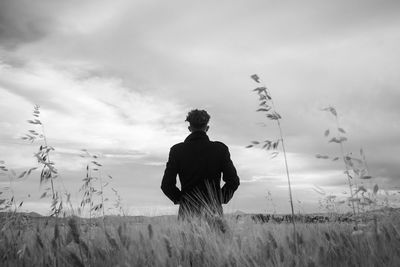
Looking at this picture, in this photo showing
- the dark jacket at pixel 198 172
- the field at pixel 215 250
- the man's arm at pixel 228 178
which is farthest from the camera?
the man's arm at pixel 228 178

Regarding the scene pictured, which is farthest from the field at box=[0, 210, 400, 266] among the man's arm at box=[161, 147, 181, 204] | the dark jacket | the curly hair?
the curly hair

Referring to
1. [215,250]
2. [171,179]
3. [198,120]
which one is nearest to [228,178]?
[171,179]

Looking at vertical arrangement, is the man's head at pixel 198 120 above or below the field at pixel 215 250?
above

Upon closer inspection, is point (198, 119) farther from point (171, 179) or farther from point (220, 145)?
point (171, 179)

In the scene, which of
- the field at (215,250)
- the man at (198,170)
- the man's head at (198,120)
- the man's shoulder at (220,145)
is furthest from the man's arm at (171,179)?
the field at (215,250)

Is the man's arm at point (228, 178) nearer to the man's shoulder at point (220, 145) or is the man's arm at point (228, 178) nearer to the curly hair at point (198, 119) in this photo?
the man's shoulder at point (220, 145)

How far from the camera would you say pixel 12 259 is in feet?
10.7

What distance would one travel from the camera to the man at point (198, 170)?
18.6ft

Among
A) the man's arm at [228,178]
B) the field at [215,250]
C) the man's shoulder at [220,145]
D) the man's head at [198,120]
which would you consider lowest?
the field at [215,250]

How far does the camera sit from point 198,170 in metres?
5.65

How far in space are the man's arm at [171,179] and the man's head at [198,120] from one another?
45 centimetres

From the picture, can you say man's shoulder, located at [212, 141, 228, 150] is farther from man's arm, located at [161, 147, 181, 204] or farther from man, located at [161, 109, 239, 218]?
man's arm, located at [161, 147, 181, 204]

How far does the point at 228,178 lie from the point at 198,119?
0.94m

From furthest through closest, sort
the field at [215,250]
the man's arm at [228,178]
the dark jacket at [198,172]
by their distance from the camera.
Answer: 1. the man's arm at [228,178]
2. the dark jacket at [198,172]
3. the field at [215,250]
